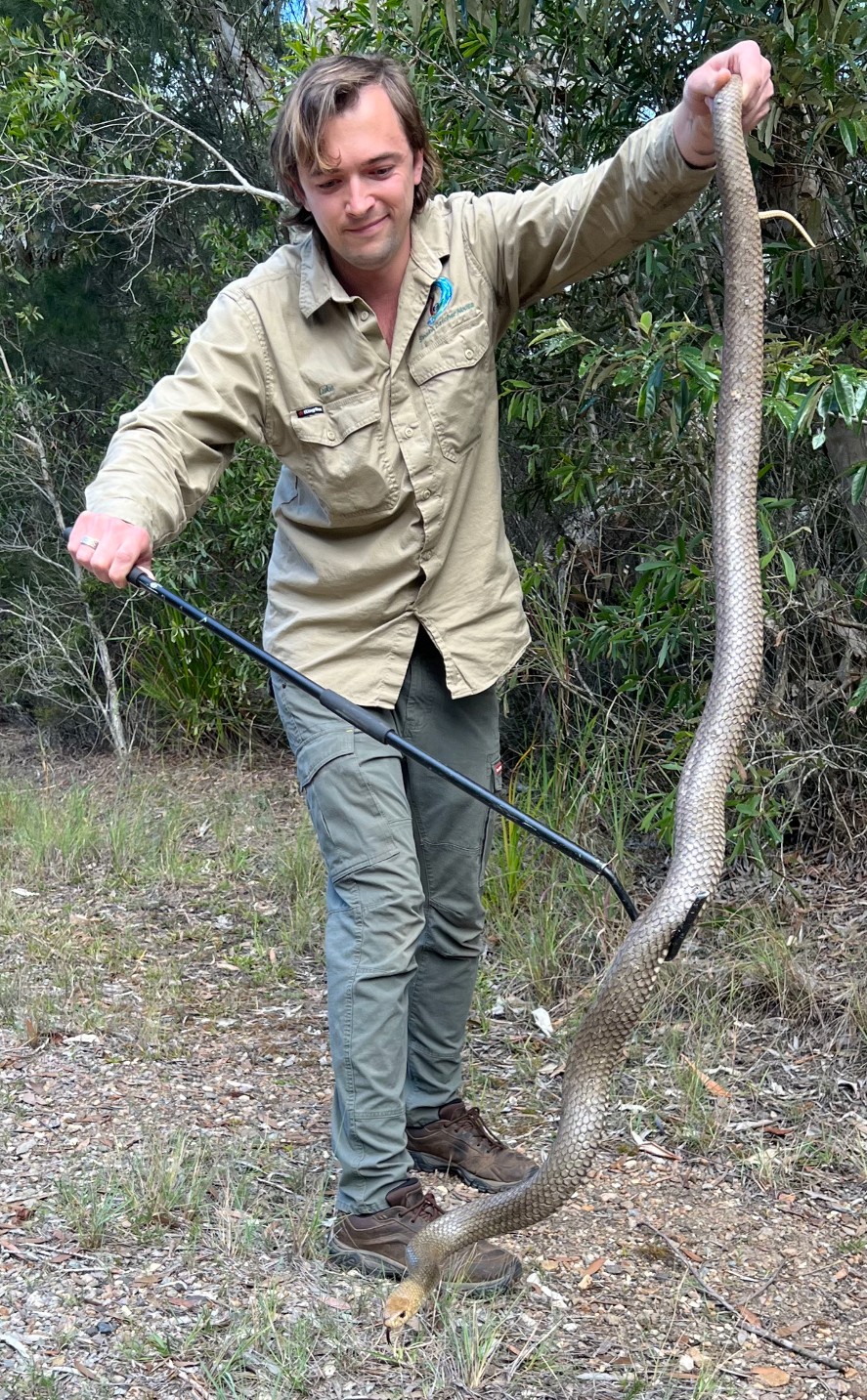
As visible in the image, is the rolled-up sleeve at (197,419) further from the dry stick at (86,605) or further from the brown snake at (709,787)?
the dry stick at (86,605)

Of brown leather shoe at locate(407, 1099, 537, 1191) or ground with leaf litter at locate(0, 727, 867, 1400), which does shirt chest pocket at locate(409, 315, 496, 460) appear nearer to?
brown leather shoe at locate(407, 1099, 537, 1191)

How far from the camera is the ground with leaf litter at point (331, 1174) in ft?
8.71

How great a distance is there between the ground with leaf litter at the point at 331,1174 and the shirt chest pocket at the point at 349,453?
1.58 meters

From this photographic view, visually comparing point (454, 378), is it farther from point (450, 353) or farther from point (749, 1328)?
point (749, 1328)

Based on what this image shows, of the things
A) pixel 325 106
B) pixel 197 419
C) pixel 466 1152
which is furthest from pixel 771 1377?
pixel 325 106

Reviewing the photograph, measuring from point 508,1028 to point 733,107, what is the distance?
2.67 metres

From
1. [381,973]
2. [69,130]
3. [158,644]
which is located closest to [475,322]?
[381,973]

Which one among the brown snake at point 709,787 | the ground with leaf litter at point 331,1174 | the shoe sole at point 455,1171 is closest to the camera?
A: the brown snake at point 709,787

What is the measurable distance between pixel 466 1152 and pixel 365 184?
2224 millimetres

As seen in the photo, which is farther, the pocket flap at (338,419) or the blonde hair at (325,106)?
the pocket flap at (338,419)

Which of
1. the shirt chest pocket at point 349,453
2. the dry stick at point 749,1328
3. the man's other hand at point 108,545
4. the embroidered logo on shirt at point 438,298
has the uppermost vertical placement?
the embroidered logo on shirt at point 438,298

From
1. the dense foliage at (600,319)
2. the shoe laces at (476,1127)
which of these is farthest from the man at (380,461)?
the dense foliage at (600,319)

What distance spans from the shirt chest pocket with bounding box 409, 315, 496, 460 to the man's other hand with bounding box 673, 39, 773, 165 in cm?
60

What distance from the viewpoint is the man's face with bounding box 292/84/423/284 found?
2.88 meters
